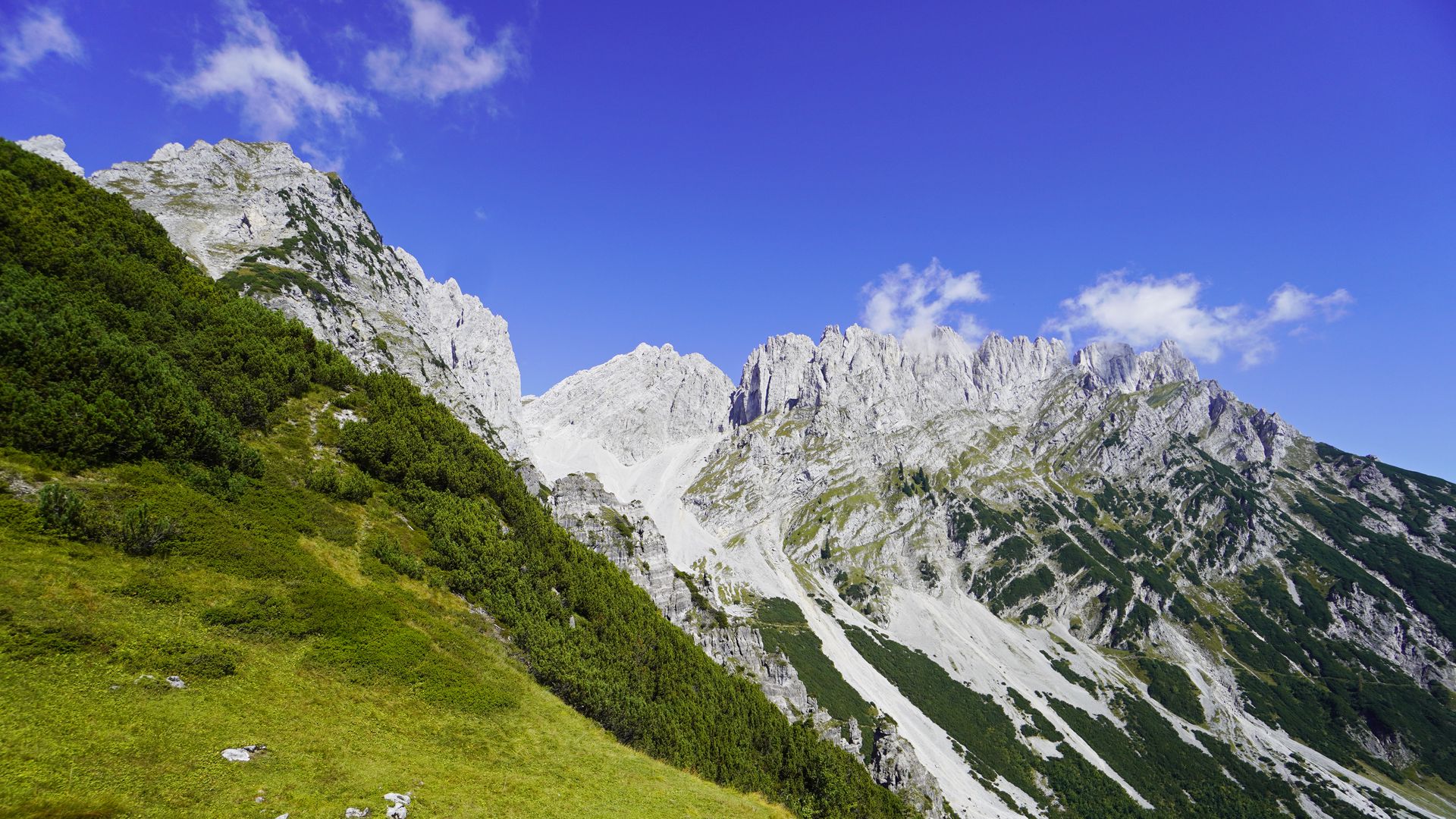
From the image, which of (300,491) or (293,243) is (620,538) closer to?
(300,491)

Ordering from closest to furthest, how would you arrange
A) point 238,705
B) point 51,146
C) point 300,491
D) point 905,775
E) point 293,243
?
point 238,705, point 300,491, point 905,775, point 293,243, point 51,146

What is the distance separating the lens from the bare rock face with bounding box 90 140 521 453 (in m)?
110

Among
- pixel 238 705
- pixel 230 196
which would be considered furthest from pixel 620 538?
pixel 230 196

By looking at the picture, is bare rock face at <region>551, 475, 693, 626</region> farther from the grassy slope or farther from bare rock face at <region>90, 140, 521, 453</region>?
the grassy slope

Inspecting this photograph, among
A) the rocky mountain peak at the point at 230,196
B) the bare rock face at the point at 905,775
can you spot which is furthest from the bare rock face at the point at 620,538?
→ the rocky mountain peak at the point at 230,196

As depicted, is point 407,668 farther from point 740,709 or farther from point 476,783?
point 740,709

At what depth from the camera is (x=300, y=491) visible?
34406 mm

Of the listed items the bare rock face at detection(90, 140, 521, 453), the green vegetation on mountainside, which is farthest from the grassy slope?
the bare rock face at detection(90, 140, 521, 453)

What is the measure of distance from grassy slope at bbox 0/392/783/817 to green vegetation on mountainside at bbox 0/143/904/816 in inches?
14.6

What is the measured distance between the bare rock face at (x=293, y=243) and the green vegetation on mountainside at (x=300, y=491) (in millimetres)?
64755

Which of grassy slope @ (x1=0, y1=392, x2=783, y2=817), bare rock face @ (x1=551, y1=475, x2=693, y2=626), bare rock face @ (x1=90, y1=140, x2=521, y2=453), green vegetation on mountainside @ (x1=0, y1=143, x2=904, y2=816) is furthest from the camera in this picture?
bare rock face @ (x1=90, y1=140, x2=521, y2=453)

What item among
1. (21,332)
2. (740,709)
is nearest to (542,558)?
(740,709)

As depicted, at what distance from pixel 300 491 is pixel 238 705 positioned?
1880 cm

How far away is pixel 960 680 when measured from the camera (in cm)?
19362
